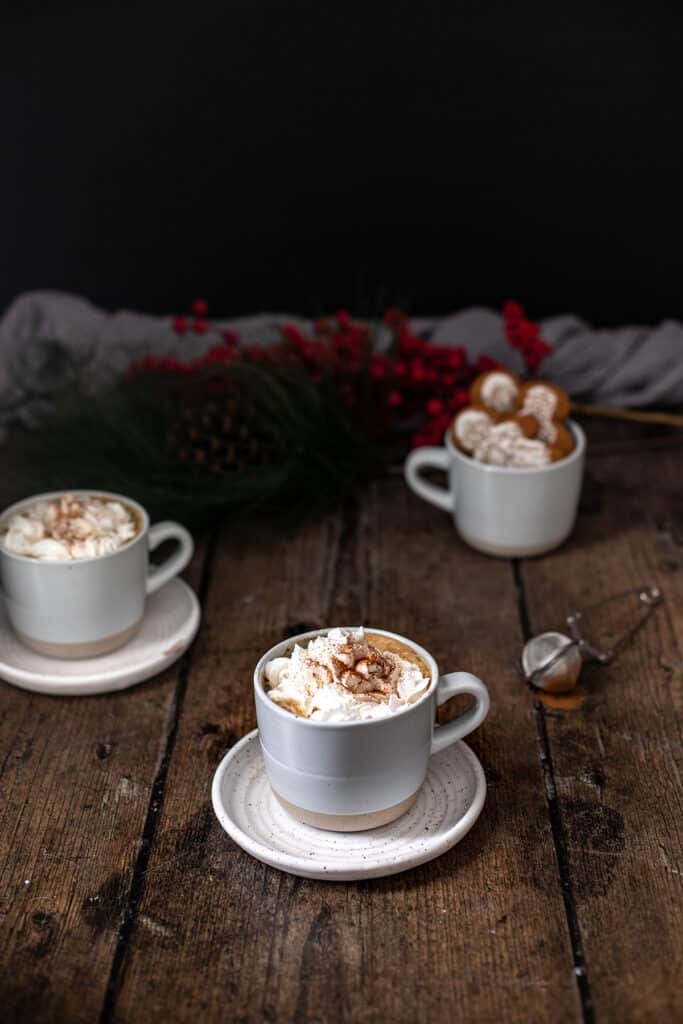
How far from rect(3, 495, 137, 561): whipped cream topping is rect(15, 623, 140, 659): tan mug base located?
4.2 inches

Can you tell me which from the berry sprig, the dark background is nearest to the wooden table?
the berry sprig

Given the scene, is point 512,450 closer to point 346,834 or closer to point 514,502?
point 514,502

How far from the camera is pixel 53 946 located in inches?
38.4

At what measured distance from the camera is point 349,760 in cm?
100

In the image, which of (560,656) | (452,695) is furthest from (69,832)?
(560,656)

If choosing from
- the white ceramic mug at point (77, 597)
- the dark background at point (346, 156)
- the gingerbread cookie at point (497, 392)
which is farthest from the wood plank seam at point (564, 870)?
the dark background at point (346, 156)

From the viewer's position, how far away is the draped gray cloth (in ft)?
6.47

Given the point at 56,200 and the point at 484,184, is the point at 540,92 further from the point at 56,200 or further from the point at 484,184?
the point at 56,200

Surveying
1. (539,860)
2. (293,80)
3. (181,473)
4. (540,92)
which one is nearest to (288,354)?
(181,473)

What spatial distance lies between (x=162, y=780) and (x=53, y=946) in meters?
0.23

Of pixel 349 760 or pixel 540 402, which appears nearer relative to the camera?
pixel 349 760

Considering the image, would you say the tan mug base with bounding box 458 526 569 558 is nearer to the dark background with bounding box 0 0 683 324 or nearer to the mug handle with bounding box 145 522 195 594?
the mug handle with bounding box 145 522 195 594

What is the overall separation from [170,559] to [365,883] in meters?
0.54

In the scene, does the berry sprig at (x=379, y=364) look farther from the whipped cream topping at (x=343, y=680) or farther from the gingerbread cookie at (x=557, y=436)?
the whipped cream topping at (x=343, y=680)
